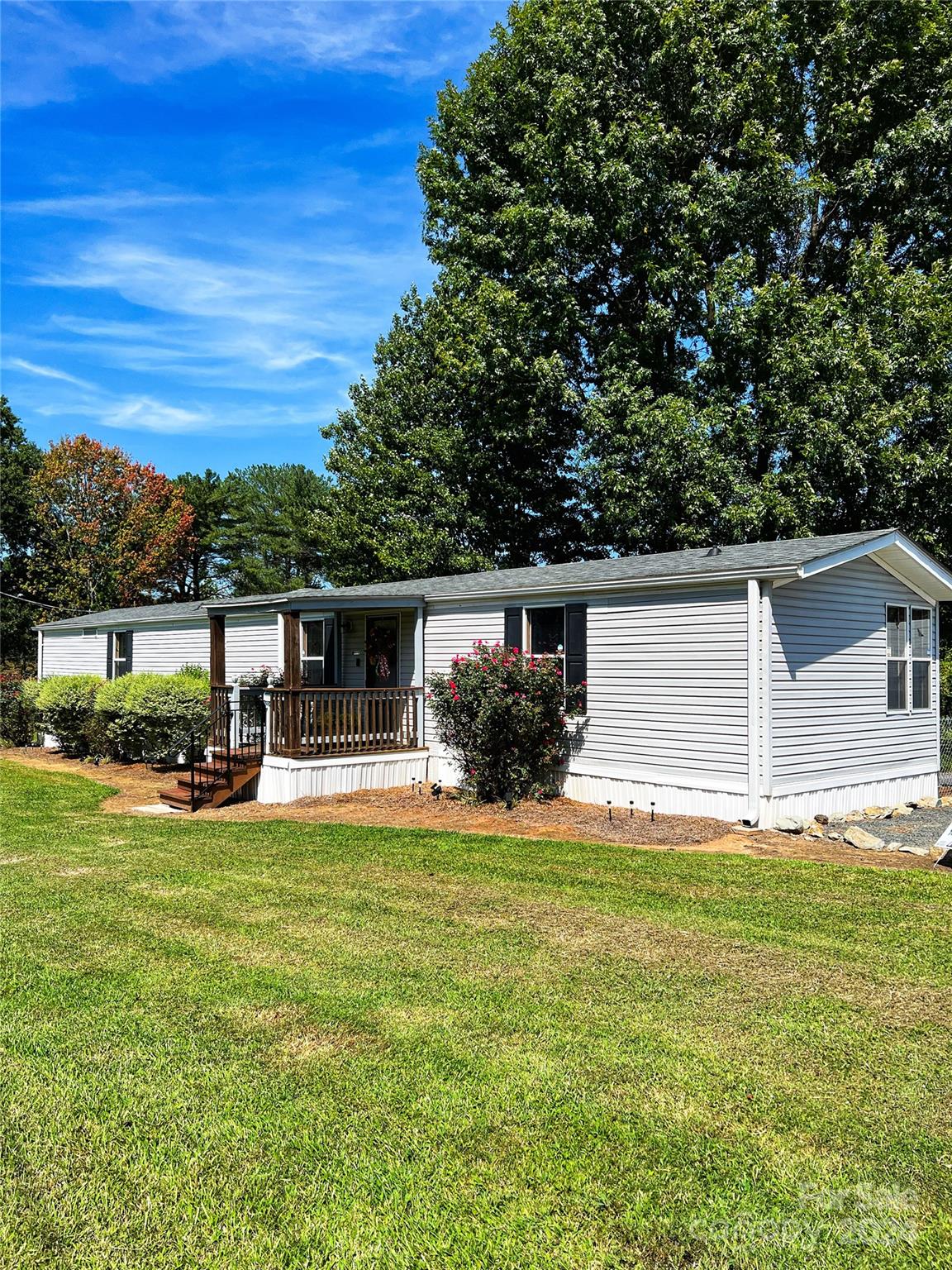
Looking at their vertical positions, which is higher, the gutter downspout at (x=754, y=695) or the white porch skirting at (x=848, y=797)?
the gutter downspout at (x=754, y=695)

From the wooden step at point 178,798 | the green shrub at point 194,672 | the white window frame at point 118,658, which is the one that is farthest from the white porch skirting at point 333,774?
the white window frame at point 118,658

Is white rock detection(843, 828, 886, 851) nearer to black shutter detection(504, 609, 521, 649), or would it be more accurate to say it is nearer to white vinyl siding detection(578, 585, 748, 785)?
white vinyl siding detection(578, 585, 748, 785)

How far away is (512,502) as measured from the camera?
22.7 meters

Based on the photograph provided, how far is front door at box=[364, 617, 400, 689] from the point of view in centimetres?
1441

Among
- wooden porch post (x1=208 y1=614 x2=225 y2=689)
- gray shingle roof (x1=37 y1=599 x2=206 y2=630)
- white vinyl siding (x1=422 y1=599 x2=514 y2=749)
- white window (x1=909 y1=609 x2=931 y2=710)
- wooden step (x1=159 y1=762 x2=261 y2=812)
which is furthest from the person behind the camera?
gray shingle roof (x1=37 y1=599 x2=206 y2=630)

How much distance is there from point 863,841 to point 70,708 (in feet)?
52.3

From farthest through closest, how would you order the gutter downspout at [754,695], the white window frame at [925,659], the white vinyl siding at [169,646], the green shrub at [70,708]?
1. the green shrub at [70,708]
2. the white vinyl siding at [169,646]
3. the white window frame at [925,659]
4. the gutter downspout at [754,695]

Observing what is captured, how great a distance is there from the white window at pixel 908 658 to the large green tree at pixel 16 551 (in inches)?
1275

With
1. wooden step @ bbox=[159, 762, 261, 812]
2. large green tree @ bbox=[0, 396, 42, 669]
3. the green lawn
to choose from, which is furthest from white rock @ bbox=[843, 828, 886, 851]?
large green tree @ bbox=[0, 396, 42, 669]

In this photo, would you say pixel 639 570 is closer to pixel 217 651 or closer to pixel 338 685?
pixel 338 685

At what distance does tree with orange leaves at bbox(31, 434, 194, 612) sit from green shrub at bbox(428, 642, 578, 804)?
24041mm

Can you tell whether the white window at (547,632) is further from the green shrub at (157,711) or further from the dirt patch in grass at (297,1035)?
the dirt patch in grass at (297,1035)

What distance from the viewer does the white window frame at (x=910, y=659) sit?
11570 mm

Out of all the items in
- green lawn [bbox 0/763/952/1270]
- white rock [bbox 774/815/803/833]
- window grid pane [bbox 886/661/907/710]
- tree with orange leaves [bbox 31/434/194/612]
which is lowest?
white rock [bbox 774/815/803/833]
